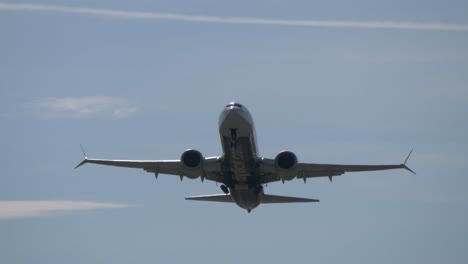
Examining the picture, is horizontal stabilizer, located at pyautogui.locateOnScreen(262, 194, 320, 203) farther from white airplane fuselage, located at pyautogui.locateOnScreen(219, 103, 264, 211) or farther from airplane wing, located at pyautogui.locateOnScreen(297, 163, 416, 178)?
airplane wing, located at pyautogui.locateOnScreen(297, 163, 416, 178)

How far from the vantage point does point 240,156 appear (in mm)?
69375

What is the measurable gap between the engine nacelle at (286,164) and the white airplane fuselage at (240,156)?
1396mm

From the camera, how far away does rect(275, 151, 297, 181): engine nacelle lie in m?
70.5

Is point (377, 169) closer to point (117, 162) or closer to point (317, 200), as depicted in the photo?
point (317, 200)

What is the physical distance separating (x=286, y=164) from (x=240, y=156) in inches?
123

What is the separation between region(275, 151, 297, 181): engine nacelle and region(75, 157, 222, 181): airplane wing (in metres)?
3.81

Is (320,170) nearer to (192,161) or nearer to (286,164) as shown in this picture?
(286,164)

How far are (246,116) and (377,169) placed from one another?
11.2 m

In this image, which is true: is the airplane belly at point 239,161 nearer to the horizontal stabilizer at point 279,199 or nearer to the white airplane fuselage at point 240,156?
the white airplane fuselage at point 240,156

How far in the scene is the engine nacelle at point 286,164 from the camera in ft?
231

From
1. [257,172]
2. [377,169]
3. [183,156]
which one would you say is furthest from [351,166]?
[183,156]

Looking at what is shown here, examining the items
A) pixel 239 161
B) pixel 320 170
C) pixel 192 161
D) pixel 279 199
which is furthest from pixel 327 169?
pixel 192 161

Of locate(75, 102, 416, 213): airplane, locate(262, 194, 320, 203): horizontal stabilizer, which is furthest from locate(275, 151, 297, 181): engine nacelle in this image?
locate(262, 194, 320, 203): horizontal stabilizer

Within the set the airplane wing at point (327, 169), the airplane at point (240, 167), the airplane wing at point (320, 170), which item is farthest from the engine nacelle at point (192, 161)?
the airplane wing at point (327, 169)
